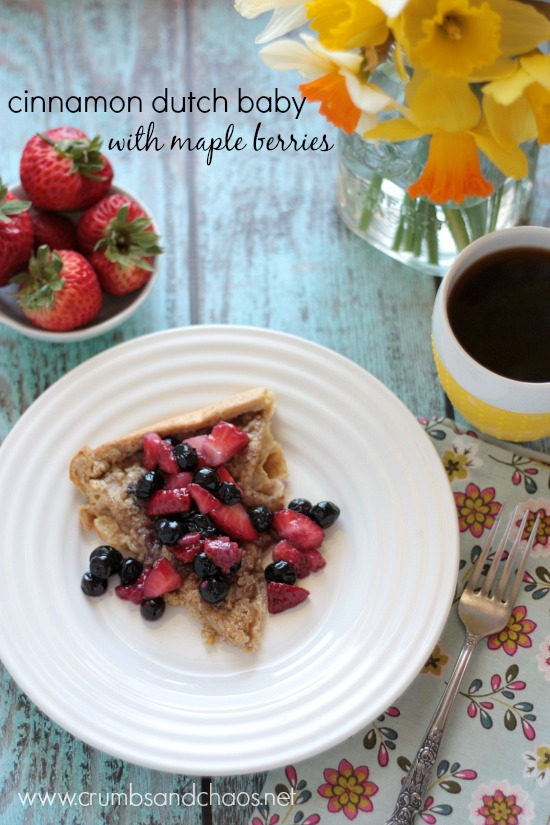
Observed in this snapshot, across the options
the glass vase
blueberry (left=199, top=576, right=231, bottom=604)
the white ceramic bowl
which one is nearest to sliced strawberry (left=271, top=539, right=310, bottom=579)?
blueberry (left=199, top=576, right=231, bottom=604)

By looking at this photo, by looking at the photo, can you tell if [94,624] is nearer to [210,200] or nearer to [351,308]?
[351,308]

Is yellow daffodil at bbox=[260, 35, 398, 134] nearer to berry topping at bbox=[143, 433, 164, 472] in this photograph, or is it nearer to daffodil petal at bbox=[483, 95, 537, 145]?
daffodil petal at bbox=[483, 95, 537, 145]

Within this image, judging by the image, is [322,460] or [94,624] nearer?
[94,624]

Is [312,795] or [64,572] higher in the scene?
[64,572]

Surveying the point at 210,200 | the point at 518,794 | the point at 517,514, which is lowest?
the point at 518,794

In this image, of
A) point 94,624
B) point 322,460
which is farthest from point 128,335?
point 94,624

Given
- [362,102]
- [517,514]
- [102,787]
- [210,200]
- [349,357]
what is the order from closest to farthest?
[362,102] → [102,787] → [517,514] → [349,357] → [210,200]
